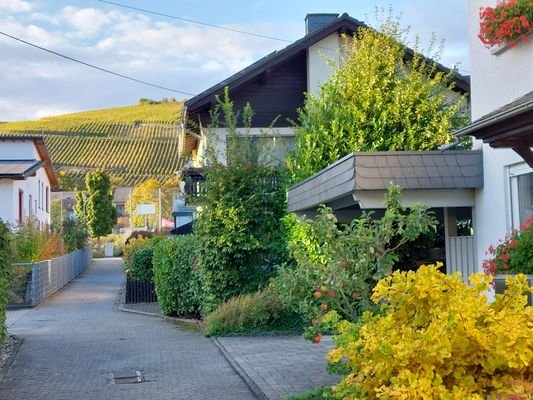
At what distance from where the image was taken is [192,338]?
14852 millimetres

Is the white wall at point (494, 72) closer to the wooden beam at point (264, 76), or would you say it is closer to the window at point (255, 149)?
the window at point (255, 149)

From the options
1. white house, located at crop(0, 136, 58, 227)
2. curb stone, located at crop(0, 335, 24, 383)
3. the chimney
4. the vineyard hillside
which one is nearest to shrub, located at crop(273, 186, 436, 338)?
curb stone, located at crop(0, 335, 24, 383)

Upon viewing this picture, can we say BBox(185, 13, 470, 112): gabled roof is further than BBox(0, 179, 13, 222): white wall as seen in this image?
No

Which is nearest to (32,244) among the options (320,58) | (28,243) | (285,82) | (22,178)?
(28,243)

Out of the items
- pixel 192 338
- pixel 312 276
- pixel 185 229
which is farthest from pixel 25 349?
pixel 185 229

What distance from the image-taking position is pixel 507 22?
9438 millimetres

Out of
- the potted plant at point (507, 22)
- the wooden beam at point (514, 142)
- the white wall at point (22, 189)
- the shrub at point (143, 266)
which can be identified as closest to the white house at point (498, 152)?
the potted plant at point (507, 22)

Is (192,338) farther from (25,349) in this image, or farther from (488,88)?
(488,88)

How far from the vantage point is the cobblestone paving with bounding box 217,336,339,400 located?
9.22 m

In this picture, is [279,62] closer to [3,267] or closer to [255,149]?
[255,149]

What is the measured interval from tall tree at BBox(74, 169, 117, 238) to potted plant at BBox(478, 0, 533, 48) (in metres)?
55.3

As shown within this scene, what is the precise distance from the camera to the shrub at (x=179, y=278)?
1727 cm

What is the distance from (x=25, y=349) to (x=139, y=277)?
9.90m

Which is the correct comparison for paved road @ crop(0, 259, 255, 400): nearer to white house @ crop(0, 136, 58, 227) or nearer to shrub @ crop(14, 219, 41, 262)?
shrub @ crop(14, 219, 41, 262)
